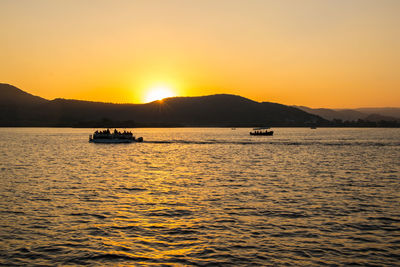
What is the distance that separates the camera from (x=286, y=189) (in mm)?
32812

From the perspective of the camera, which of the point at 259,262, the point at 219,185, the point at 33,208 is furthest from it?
the point at 219,185

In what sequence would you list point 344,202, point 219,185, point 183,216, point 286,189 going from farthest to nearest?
point 219,185, point 286,189, point 344,202, point 183,216

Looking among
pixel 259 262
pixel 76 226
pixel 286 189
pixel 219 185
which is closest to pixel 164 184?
pixel 219 185

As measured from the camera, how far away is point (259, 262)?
593 inches

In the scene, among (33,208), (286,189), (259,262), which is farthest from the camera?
(286,189)

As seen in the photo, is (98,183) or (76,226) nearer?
(76,226)

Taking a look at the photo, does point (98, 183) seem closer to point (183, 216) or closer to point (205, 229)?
point (183, 216)

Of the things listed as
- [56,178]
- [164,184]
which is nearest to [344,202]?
[164,184]

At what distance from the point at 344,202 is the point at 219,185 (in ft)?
40.3

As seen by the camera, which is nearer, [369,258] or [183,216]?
[369,258]

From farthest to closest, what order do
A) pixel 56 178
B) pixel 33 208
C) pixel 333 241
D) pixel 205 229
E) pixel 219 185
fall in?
pixel 56 178, pixel 219 185, pixel 33 208, pixel 205 229, pixel 333 241

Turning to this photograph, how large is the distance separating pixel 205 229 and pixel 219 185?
1592 cm

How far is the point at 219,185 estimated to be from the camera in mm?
35594

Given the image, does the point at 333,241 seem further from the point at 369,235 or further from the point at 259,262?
the point at 259,262
